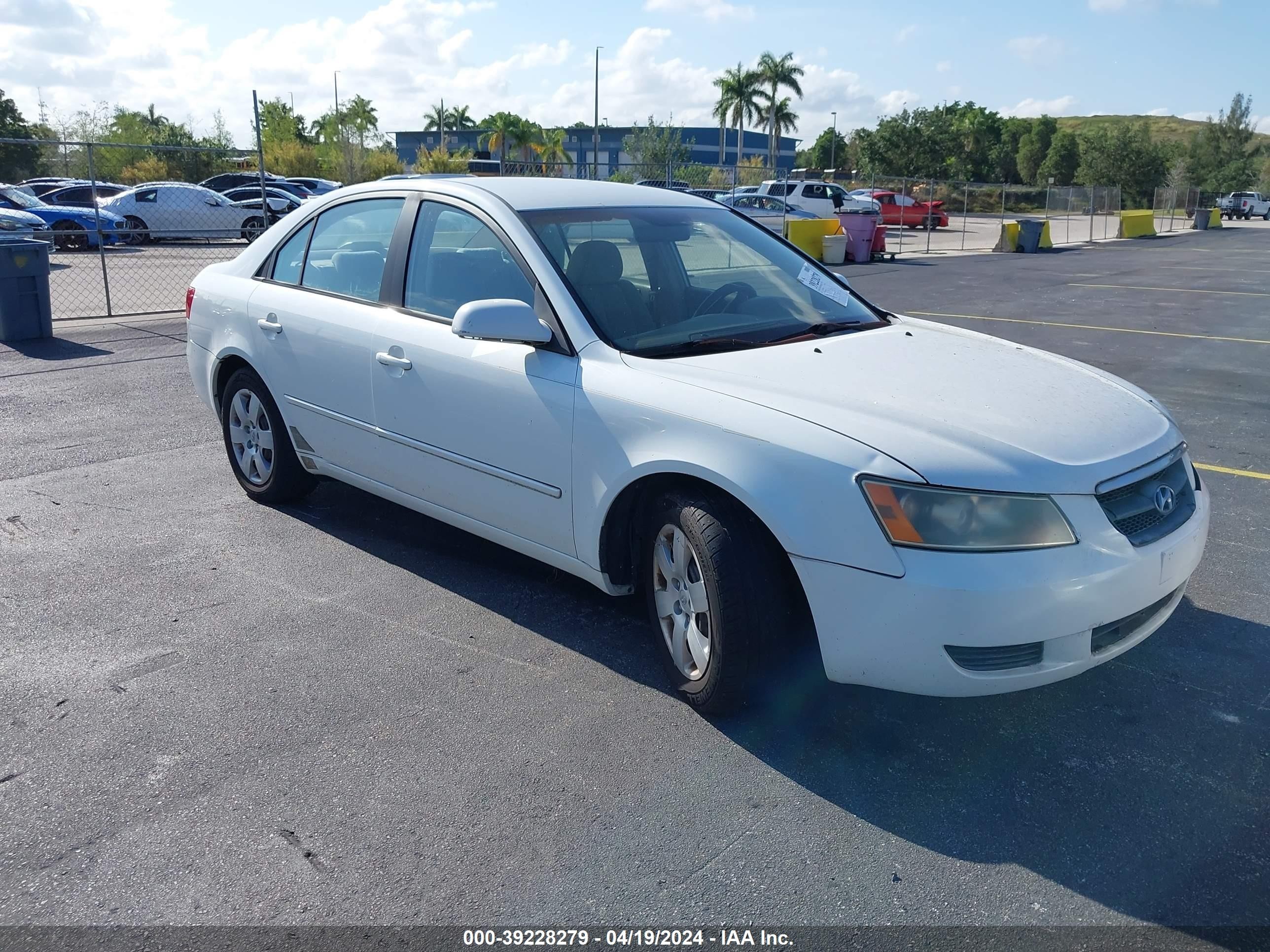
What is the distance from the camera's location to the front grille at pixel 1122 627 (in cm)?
306

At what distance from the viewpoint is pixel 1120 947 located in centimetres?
244

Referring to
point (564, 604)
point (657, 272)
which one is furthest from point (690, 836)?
point (657, 272)

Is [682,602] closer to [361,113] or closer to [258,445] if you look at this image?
[258,445]

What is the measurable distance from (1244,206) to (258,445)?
229ft

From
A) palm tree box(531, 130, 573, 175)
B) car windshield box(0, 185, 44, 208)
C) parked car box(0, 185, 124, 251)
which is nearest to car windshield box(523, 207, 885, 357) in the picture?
parked car box(0, 185, 124, 251)

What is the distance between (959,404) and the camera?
3.28 metres

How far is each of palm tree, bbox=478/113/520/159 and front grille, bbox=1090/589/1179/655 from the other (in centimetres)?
7156

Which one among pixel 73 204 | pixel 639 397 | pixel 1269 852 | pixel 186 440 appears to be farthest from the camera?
pixel 73 204

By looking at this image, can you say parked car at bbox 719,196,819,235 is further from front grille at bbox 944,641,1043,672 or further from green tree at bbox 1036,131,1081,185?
green tree at bbox 1036,131,1081,185

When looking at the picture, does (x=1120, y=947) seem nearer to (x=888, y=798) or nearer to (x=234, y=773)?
(x=888, y=798)

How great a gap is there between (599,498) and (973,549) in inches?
49.1

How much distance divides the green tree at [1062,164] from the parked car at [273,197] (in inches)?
3059

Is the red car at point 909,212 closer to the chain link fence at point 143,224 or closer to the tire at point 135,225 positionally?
the chain link fence at point 143,224

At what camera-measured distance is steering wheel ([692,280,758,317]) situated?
4.11 metres
